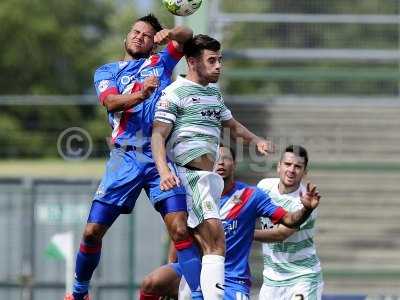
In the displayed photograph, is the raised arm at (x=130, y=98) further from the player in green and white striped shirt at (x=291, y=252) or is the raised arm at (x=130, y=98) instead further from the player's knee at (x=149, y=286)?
the player in green and white striped shirt at (x=291, y=252)

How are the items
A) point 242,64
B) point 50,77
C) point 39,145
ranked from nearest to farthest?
1. point 39,145
2. point 242,64
3. point 50,77

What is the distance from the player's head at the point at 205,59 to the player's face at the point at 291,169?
4.29 ft

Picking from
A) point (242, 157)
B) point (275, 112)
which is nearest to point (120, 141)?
point (242, 157)

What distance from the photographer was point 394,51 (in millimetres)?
18500

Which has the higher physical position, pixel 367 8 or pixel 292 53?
pixel 367 8

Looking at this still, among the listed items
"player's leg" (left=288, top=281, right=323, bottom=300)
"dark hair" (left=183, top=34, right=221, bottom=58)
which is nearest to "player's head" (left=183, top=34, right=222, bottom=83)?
"dark hair" (left=183, top=34, right=221, bottom=58)

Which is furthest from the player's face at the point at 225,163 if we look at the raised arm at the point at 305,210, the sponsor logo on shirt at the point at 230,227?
the raised arm at the point at 305,210

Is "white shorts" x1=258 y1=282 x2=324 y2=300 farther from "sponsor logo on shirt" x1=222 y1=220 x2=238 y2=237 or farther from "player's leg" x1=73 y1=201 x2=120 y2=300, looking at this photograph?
"player's leg" x1=73 y1=201 x2=120 y2=300

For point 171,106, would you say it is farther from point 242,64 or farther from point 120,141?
point 242,64

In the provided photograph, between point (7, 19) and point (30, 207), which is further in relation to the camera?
point (7, 19)

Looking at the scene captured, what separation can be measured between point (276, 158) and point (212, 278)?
6.36 meters

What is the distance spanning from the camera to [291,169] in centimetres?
967

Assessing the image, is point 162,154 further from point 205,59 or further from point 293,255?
point 293,255

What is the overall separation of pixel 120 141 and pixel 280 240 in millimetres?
1540
